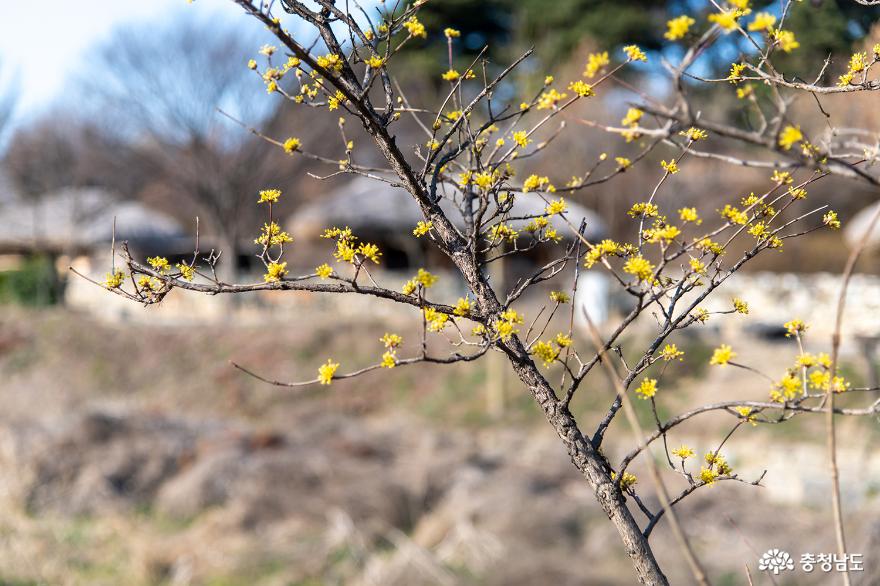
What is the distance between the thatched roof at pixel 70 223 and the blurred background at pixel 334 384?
0.15 m

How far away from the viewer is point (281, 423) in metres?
12.0

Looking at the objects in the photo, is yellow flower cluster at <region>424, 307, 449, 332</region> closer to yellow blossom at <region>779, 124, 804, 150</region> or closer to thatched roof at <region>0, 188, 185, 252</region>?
yellow blossom at <region>779, 124, 804, 150</region>

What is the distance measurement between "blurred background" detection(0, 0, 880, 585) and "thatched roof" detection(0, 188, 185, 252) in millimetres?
146

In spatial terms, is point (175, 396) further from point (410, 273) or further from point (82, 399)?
point (410, 273)

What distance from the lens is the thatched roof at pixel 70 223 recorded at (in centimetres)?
2381

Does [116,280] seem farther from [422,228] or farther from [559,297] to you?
[559,297]

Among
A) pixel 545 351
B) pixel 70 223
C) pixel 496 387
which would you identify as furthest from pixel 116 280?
pixel 70 223

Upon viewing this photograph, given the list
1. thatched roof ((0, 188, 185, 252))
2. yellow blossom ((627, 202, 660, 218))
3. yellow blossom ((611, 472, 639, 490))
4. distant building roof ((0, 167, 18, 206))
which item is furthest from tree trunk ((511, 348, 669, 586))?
distant building roof ((0, 167, 18, 206))

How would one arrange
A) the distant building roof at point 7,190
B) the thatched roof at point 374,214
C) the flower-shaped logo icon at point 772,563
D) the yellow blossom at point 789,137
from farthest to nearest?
the distant building roof at point 7,190 < the thatched roof at point 374,214 < the flower-shaped logo icon at point 772,563 < the yellow blossom at point 789,137

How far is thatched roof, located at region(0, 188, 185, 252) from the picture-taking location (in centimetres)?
2381

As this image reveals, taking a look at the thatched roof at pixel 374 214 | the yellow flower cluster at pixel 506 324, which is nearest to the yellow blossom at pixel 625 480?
the yellow flower cluster at pixel 506 324

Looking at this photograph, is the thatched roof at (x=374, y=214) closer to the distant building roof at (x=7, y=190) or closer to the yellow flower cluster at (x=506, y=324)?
the distant building roof at (x=7, y=190)

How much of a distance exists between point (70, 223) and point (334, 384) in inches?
535

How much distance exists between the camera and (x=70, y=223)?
23.2 meters
